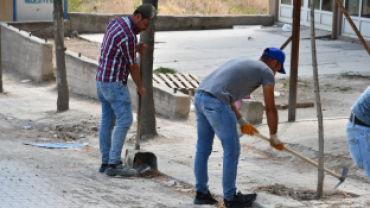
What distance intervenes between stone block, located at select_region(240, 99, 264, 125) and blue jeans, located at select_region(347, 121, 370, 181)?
4.18 meters

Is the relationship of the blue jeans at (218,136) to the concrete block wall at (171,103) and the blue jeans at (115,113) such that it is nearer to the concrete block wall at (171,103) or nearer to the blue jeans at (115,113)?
the blue jeans at (115,113)

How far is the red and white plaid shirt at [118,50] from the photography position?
5285 millimetres

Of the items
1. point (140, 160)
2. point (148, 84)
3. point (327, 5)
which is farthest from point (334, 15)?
point (140, 160)

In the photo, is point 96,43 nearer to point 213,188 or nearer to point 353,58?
point 353,58

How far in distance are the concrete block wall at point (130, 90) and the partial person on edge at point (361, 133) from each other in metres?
5.06

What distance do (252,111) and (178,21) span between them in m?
13.0

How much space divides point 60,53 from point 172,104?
2.40 metres

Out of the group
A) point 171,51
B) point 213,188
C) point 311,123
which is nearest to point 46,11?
point 171,51

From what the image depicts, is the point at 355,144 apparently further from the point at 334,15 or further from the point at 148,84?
the point at 334,15

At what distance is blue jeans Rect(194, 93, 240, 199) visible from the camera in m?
4.32

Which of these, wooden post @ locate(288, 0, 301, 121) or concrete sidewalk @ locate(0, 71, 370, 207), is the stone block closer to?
concrete sidewalk @ locate(0, 71, 370, 207)

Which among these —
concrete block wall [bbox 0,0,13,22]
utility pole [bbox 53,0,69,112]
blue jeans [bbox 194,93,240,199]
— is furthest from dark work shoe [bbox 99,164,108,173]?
concrete block wall [bbox 0,0,13,22]

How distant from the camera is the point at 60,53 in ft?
31.0

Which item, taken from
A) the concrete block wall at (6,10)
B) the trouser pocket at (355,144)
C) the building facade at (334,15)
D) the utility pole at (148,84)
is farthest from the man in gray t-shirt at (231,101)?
the building facade at (334,15)
